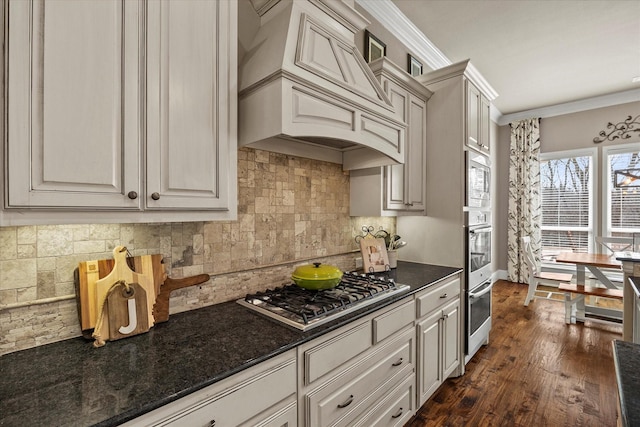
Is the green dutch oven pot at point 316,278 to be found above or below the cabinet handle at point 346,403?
above

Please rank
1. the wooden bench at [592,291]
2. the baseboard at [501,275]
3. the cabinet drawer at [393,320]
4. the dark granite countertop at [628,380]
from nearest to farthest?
1. the dark granite countertop at [628,380]
2. the cabinet drawer at [393,320]
3. the wooden bench at [592,291]
4. the baseboard at [501,275]

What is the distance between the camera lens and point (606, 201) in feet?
16.2

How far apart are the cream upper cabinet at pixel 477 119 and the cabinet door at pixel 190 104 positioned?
205 centimetres

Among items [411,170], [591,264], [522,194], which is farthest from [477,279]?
[522,194]

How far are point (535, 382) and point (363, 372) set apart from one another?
192cm

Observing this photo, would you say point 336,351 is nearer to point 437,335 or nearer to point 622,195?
point 437,335

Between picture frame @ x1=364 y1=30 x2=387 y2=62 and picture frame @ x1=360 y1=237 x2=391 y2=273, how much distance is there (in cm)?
154

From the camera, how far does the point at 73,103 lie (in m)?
0.92

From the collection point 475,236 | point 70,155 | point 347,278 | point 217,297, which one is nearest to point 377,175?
point 347,278

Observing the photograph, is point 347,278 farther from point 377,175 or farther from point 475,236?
point 475,236

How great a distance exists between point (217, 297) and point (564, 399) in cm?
262

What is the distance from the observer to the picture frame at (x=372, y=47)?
8.63 feet

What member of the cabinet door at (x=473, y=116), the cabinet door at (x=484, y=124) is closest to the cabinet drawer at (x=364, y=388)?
the cabinet door at (x=473, y=116)

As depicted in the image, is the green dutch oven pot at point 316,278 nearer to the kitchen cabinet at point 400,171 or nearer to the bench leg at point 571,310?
the kitchen cabinet at point 400,171
